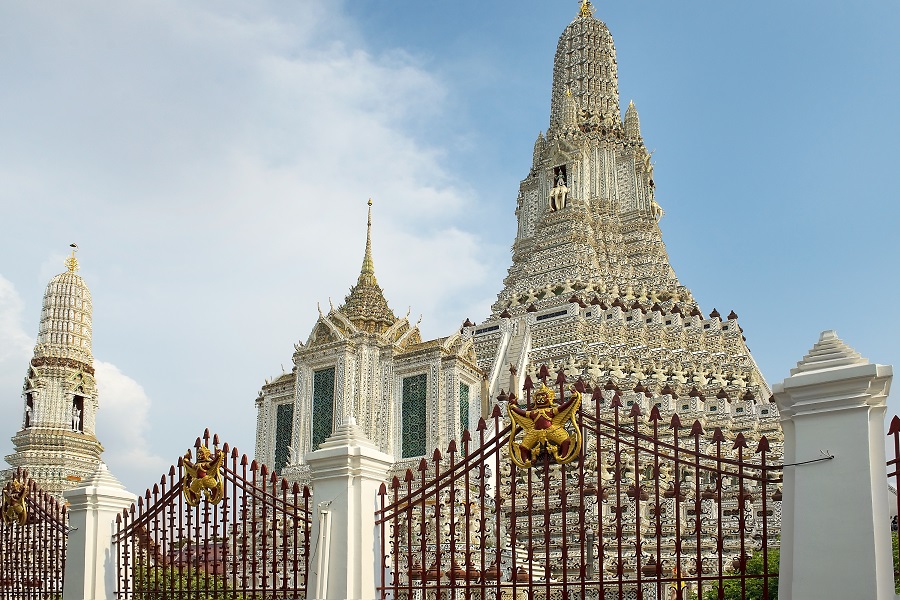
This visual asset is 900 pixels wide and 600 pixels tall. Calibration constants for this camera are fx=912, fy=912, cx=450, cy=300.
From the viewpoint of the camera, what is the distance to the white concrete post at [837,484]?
6422 mm

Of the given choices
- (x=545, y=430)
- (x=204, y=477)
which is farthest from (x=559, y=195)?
(x=545, y=430)

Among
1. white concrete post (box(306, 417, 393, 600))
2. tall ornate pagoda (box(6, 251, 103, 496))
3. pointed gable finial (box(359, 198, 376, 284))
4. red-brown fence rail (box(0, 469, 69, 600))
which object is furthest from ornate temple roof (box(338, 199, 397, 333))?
white concrete post (box(306, 417, 393, 600))

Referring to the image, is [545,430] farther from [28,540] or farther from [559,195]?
[559,195]

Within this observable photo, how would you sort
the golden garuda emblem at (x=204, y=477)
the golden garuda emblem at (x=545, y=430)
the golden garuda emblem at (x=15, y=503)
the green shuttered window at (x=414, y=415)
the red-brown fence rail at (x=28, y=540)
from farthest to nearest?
the green shuttered window at (x=414, y=415) → the golden garuda emblem at (x=15, y=503) → the red-brown fence rail at (x=28, y=540) → the golden garuda emblem at (x=204, y=477) → the golden garuda emblem at (x=545, y=430)

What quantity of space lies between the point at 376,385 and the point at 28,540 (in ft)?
62.0

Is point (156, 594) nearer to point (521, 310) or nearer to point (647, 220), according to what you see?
point (521, 310)

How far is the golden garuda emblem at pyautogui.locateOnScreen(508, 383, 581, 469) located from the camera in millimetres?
8117

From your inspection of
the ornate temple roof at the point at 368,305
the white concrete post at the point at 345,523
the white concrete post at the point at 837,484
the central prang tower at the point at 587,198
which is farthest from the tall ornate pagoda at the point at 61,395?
the white concrete post at the point at 837,484

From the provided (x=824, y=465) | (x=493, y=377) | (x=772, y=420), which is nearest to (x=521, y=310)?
(x=493, y=377)

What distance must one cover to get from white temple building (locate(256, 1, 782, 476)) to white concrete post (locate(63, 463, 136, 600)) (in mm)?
11499

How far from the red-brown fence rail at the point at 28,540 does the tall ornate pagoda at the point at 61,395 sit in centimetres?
2180

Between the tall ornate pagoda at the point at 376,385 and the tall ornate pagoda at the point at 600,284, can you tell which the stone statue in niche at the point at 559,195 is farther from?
the tall ornate pagoda at the point at 376,385

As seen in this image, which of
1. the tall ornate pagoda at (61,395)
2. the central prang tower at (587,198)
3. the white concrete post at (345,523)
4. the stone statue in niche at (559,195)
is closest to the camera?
the white concrete post at (345,523)

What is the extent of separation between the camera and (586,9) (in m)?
53.3
